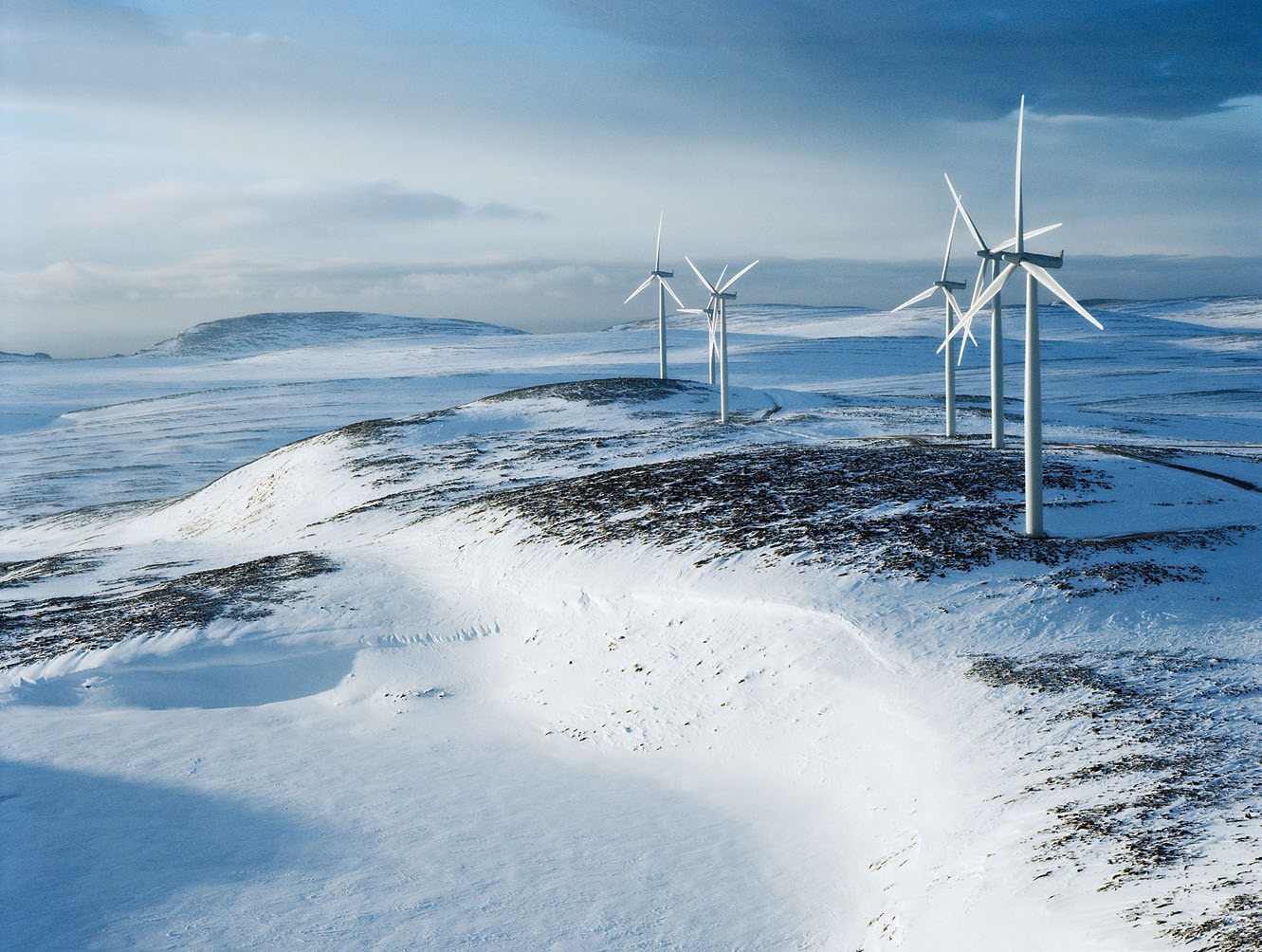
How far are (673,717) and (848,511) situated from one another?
28.4 feet

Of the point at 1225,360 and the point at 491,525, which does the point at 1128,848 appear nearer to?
the point at 491,525

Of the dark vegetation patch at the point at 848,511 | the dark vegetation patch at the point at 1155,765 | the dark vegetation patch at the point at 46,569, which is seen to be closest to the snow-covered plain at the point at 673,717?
the dark vegetation patch at the point at 1155,765

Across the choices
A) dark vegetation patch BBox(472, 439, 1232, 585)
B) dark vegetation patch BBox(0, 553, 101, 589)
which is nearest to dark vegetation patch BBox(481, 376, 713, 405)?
dark vegetation patch BBox(472, 439, 1232, 585)

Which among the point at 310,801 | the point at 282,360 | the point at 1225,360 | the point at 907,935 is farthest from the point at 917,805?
the point at 282,360

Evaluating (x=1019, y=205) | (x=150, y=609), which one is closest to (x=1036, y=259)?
(x=1019, y=205)

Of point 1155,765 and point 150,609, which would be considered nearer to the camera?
point 1155,765

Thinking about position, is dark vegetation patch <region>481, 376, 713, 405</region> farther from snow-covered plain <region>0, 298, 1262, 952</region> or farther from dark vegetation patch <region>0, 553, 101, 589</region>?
dark vegetation patch <region>0, 553, 101, 589</region>

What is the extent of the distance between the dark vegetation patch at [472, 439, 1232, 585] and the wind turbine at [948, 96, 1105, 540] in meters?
0.95

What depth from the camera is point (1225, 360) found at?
11281 cm

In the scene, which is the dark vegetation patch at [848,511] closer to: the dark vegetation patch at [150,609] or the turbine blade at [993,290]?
the turbine blade at [993,290]

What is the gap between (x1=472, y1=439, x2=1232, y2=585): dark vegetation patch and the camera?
20453 millimetres

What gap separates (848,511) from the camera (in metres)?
24.3

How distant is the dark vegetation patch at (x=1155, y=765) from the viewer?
9.18 m

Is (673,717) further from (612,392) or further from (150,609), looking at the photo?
(612,392)
